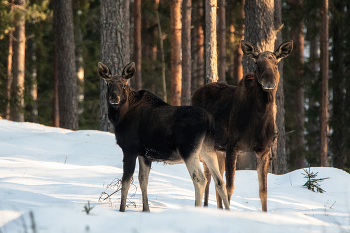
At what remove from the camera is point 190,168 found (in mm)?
5027

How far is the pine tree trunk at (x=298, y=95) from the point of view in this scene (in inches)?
857

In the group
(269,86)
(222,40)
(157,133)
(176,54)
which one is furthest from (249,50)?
(222,40)

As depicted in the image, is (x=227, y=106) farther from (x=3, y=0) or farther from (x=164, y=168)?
(x=3, y=0)

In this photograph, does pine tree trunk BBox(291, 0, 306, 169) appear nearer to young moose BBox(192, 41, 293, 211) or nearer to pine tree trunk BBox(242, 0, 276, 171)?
pine tree trunk BBox(242, 0, 276, 171)

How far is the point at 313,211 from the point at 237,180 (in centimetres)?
275

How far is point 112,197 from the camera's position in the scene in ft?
21.8

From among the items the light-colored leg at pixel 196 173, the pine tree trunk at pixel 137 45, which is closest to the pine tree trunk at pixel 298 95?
the pine tree trunk at pixel 137 45

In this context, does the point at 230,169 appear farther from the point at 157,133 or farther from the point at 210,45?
the point at 210,45

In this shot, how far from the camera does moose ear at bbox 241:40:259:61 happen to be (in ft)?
19.2

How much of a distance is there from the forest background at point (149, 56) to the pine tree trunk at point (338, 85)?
1.9 inches

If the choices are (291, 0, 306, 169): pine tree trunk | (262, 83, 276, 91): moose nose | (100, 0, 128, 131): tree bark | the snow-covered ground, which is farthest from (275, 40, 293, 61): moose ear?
(291, 0, 306, 169): pine tree trunk

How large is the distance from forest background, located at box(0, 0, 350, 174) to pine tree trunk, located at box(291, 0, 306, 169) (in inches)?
2.9

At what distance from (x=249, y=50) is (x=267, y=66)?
2.31ft

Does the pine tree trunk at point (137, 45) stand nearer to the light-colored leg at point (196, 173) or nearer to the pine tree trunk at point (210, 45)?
the pine tree trunk at point (210, 45)
